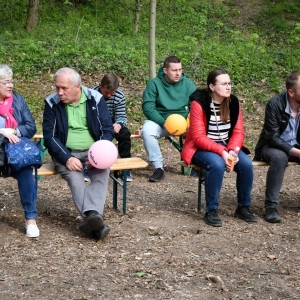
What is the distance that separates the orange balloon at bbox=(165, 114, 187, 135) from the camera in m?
7.24

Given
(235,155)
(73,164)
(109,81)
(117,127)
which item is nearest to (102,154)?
(73,164)

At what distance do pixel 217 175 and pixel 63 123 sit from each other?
1491 millimetres

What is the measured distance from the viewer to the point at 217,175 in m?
5.82

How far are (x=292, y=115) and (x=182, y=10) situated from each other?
10.7 meters

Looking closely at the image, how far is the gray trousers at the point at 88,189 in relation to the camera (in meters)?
5.43

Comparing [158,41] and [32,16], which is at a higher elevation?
[32,16]

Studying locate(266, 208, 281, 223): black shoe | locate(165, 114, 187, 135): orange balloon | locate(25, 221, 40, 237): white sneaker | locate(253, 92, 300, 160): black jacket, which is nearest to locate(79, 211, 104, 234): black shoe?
locate(25, 221, 40, 237): white sneaker

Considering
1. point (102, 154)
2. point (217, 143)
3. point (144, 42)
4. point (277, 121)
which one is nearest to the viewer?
point (102, 154)

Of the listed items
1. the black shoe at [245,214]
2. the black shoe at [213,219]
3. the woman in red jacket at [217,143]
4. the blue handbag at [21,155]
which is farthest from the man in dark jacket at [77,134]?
the black shoe at [245,214]

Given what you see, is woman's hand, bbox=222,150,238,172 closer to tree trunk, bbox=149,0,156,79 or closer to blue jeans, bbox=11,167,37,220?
blue jeans, bbox=11,167,37,220

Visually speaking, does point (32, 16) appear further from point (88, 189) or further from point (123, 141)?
point (88, 189)

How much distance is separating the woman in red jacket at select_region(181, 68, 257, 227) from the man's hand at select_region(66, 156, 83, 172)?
1089mm

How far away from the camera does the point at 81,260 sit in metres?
4.97

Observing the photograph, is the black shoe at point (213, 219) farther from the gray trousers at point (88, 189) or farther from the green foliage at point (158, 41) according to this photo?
the green foliage at point (158, 41)
